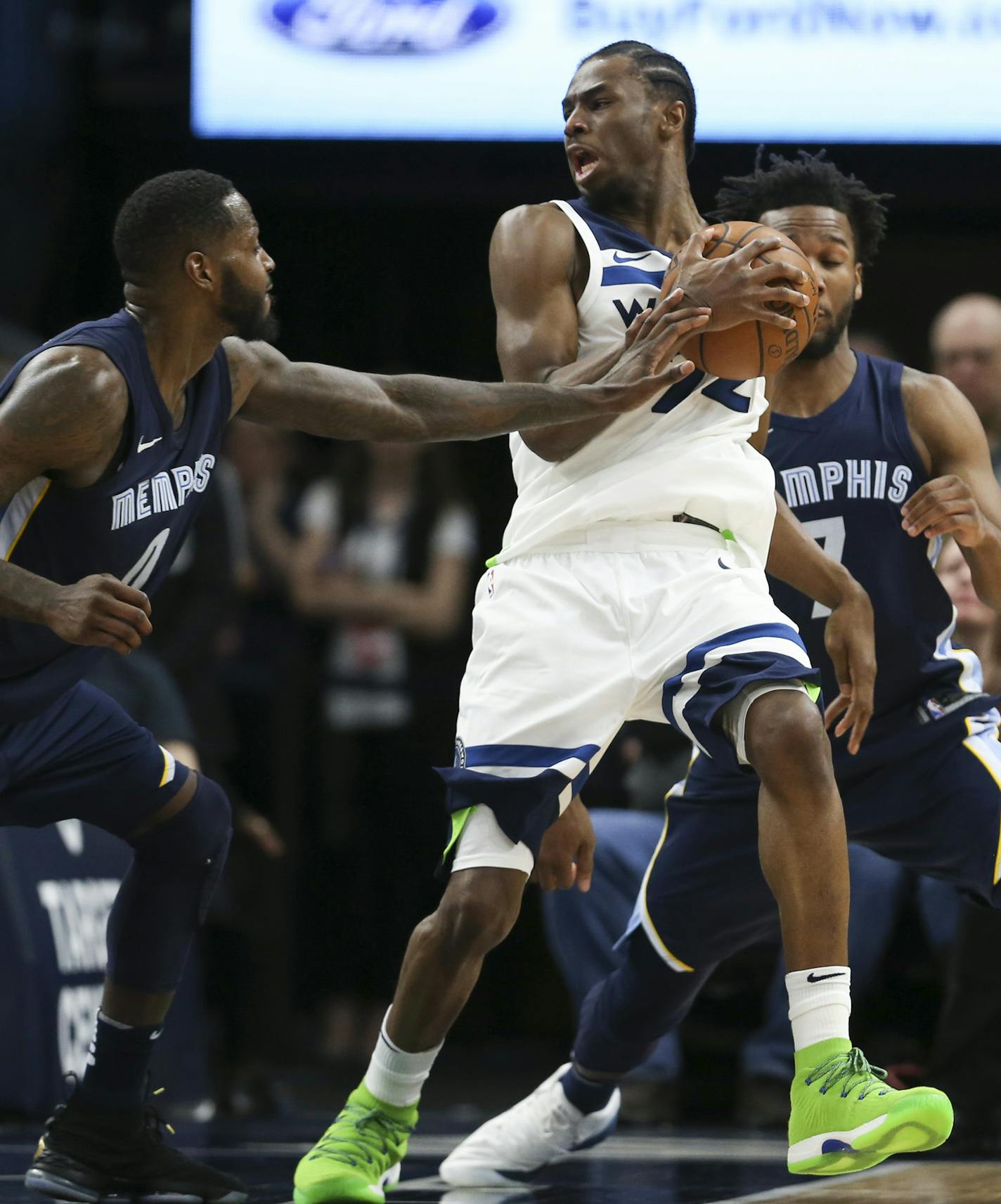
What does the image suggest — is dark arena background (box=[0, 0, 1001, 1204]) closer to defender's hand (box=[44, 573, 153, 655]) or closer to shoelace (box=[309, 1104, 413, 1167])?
shoelace (box=[309, 1104, 413, 1167])

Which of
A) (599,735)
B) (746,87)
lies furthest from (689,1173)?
(746,87)

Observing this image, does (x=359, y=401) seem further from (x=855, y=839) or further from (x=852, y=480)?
(x=855, y=839)

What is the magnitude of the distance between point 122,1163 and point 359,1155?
553mm

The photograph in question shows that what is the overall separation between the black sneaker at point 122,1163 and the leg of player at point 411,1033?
0.29 meters

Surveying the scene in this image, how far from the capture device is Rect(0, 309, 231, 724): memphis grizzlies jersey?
3492 millimetres

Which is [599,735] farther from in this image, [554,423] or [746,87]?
[746,87]

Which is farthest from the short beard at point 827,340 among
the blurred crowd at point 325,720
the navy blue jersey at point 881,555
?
the blurred crowd at point 325,720

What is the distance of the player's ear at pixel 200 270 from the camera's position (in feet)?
11.8

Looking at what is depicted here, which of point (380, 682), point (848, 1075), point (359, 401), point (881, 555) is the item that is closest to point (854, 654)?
point (881, 555)

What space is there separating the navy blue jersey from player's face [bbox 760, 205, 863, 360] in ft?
0.53

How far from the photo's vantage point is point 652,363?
11.5ft

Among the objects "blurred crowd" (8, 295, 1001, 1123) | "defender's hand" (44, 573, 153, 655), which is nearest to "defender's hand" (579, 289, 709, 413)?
"defender's hand" (44, 573, 153, 655)

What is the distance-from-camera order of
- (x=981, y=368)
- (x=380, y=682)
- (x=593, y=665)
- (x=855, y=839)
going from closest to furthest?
(x=593, y=665)
(x=855, y=839)
(x=981, y=368)
(x=380, y=682)

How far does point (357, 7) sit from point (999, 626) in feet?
11.0
